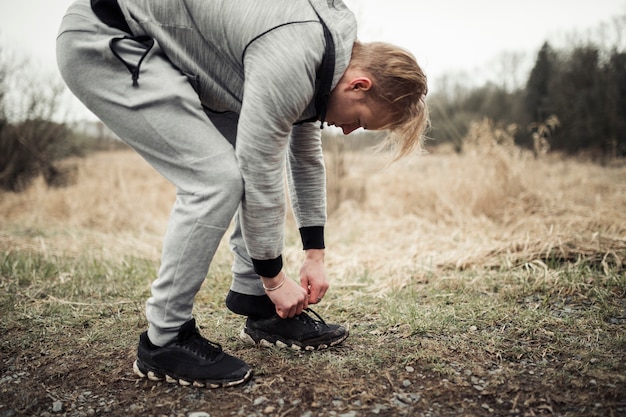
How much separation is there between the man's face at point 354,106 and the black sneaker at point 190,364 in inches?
35.0

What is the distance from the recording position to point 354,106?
1475 millimetres

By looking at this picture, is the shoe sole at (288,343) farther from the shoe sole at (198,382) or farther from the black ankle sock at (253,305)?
the shoe sole at (198,382)

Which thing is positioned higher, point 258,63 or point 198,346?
point 258,63

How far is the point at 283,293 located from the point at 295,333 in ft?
1.06

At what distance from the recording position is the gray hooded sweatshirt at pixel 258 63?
1.26m

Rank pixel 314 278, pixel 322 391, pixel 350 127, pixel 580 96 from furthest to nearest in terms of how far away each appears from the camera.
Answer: pixel 580 96 → pixel 314 278 → pixel 350 127 → pixel 322 391

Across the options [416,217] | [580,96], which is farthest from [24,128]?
[580,96]

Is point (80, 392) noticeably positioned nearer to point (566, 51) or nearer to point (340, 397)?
point (340, 397)

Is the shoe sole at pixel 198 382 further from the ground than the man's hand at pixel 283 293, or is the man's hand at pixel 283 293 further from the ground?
the man's hand at pixel 283 293

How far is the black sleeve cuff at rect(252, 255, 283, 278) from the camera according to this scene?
1458 millimetres

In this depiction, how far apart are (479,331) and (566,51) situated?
1057cm

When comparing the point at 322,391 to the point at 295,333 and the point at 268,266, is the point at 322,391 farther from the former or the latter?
the point at 268,266

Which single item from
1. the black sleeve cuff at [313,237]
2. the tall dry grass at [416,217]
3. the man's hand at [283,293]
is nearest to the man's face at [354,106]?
the tall dry grass at [416,217]

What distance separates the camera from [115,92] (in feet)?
4.54
